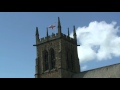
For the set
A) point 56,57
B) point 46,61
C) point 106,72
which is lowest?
point 106,72

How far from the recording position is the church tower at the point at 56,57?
52.3 meters

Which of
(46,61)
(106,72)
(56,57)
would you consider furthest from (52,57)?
(106,72)

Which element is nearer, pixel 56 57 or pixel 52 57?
pixel 56 57

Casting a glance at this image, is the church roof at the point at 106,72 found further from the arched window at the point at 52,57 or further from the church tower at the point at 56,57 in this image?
the arched window at the point at 52,57

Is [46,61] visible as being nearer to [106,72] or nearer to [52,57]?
[52,57]

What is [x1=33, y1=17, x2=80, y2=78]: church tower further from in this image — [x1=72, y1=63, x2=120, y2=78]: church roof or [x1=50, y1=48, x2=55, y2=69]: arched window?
[x1=72, y1=63, x2=120, y2=78]: church roof

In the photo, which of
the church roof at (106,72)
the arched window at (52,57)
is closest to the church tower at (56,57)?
the arched window at (52,57)

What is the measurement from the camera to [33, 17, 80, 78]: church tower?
5229 centimetres

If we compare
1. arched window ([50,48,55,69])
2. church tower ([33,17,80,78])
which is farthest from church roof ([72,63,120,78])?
arched window ([50,48,55,69])

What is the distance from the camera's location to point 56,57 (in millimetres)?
53000
